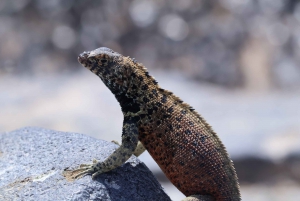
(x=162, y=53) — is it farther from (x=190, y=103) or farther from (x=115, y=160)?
(x=115, y=160)

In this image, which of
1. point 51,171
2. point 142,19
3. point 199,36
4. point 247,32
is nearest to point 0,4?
point 142,19

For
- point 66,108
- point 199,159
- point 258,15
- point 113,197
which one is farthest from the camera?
point 258,15

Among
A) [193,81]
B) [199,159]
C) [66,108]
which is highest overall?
[193,81]

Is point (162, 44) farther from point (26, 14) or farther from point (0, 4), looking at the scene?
point (0, 4)

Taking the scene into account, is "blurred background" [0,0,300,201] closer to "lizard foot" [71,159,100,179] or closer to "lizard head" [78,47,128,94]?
"lizard head" [78,47,128,94]

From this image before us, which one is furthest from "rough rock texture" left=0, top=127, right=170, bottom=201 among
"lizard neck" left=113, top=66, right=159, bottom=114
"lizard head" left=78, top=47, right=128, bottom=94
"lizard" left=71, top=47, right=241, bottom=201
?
"lizard head" left=78, top=47, right=128, bottom=94

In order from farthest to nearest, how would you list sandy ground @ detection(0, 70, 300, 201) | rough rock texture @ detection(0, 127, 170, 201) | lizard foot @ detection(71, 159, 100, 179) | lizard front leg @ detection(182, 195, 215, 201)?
1. sandy ground @ detection(0, 70, 300, 201)
2. lizard front leg @ detection(182, 195, 215, 201)
3. lizard foot @ detection(71, 159, 100, 179)
4. rough rock texture @ detection(0, 127, 170, 201)

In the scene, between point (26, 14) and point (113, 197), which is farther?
point (26, 14)
